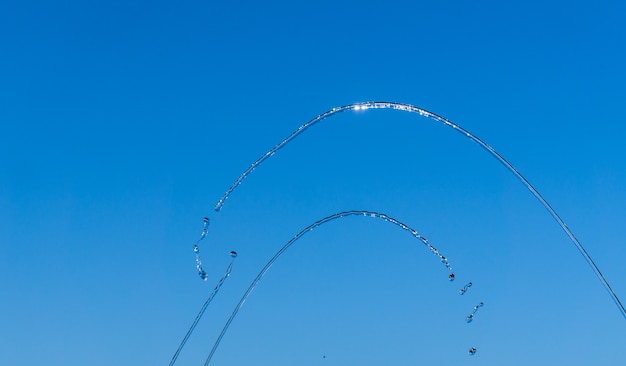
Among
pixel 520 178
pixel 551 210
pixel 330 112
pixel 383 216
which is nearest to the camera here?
pixel 551 210

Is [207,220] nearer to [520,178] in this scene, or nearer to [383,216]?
[383,216]

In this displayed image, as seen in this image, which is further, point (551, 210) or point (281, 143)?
point (281, 143)

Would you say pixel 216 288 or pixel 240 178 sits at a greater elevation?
pixel 240 178

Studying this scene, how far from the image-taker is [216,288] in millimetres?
43750

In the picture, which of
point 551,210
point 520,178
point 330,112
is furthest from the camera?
point 330,112

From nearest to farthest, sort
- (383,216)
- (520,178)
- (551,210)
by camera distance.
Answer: (551,210)
(520,178)
(383,216)

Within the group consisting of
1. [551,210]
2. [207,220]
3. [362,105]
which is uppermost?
[362,105]

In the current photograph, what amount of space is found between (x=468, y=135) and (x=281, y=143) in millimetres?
11518

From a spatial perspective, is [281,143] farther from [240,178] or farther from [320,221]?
[320,221]

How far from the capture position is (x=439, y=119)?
39.8 metres

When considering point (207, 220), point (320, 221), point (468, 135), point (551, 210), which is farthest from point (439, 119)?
point (207, 220)

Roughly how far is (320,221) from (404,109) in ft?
36.3

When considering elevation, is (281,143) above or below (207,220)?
above

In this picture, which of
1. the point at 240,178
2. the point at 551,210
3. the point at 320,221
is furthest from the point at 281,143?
the point at 551,210
